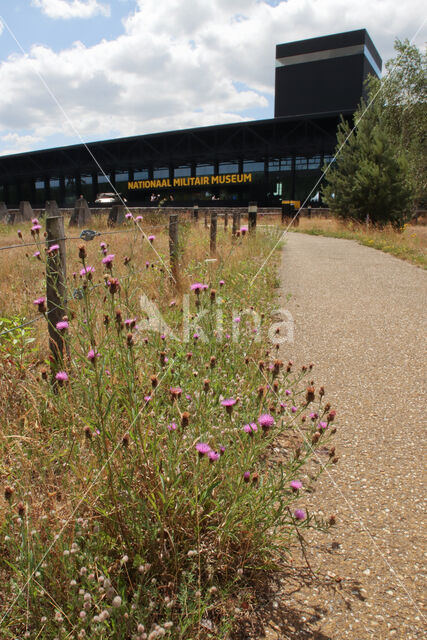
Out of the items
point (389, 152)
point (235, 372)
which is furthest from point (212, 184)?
point (235, 372)

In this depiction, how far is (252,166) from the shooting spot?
131ft

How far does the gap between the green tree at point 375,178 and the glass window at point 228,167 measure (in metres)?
22.8

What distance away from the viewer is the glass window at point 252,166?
3969 cm

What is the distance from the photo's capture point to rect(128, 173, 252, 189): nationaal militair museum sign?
40409 millimetres

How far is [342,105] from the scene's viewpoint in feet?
168

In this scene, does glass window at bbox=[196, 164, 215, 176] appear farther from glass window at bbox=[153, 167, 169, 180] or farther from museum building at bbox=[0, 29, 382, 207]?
glass window at bbox=[153, 167, 169, 180]

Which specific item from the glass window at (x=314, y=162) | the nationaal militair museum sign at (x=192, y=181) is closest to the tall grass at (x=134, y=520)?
the glass window at (x=314, y=162)

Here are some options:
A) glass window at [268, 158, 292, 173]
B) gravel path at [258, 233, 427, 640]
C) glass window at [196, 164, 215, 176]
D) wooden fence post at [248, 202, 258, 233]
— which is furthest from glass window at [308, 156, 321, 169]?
gravel path at [258, 233, 427, 640]

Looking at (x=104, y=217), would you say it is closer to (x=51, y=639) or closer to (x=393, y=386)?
(x=393, y=386)

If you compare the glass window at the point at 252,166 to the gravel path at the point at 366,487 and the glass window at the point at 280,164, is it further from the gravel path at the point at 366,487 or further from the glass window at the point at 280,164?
the gravel path at the point at 366,487

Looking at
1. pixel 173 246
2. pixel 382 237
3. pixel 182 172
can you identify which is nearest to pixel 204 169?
pixel 182 172

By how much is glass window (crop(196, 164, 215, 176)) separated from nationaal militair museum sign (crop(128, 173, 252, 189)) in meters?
0.52

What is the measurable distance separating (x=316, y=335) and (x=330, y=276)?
3959 millimetres

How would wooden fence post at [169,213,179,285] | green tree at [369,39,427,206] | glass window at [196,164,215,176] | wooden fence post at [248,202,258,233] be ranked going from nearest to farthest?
wooden fence post at [169,213,179,285], wooden fence post at [248,202,258,233], green tree at [369,39,427,206], glass window at [196,164,215,176]
